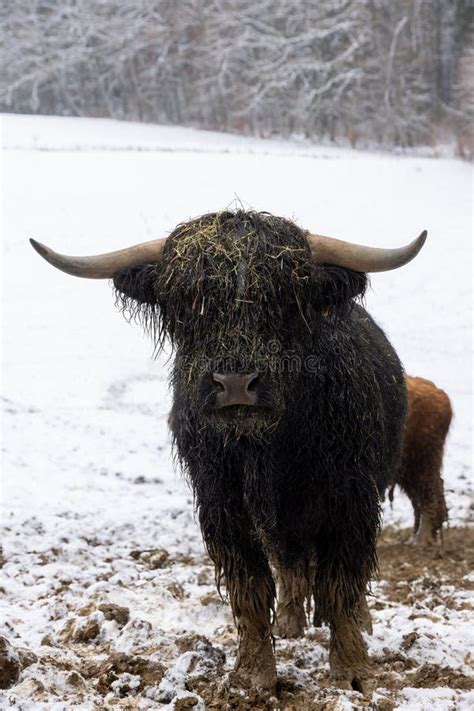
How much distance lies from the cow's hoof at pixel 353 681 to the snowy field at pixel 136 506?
0.06 meters

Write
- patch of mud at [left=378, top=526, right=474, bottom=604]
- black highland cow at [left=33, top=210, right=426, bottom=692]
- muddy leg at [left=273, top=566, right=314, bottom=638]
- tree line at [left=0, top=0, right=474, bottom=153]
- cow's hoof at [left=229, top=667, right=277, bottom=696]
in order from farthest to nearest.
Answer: tree line at [left=0, top=0, right=474, bottom=153], patch of mud at [left=378, top=526, right=474, bottom=604], muddy leg at [left=273, top=566, right=314, bottom=638], cow's hoof at [left=229, top=667, right=277, bottom=696], black highland cow at [left=33, top=210, right=426, bottom=692]

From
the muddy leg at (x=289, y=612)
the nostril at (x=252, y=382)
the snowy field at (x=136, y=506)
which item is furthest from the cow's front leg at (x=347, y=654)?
the nostril at (x=252, y=382)

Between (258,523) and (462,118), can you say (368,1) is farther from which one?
(258,523)

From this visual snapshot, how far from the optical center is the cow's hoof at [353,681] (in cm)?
389

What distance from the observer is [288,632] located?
469 centimetres

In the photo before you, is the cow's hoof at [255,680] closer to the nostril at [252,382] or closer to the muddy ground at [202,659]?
the muddy ground at [202,659]

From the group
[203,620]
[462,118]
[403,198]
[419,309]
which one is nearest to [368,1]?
[462,118]

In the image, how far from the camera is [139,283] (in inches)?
141

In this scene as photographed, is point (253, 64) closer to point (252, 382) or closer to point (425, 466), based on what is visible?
point (425, 466)

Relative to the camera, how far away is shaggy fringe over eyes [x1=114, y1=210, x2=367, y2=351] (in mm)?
3242

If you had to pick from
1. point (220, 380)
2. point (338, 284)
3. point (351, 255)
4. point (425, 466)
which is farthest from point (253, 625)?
point (425, 466)

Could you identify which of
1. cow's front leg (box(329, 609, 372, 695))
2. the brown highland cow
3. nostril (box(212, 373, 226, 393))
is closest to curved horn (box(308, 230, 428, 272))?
nostril (box(212, 373, 226, 393))

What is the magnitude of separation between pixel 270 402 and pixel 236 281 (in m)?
0.53

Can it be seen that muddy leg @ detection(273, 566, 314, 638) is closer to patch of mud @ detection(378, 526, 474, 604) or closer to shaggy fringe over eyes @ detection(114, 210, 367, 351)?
patch of mud @ detection(378, 526, 474, 604)
